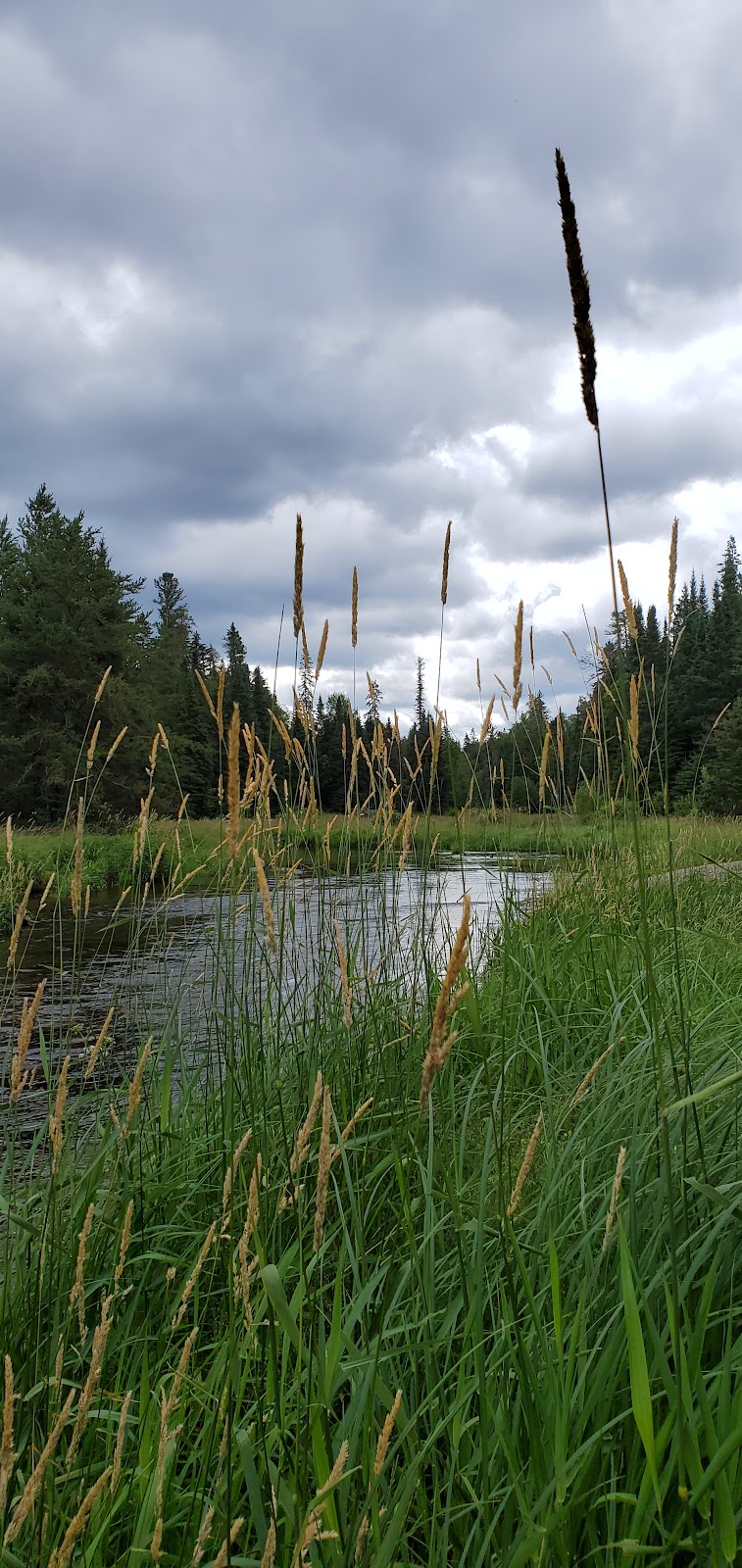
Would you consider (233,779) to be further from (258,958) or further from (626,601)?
(258,958)

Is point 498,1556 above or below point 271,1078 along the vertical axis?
below

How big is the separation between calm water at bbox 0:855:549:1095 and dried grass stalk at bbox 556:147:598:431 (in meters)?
1.23

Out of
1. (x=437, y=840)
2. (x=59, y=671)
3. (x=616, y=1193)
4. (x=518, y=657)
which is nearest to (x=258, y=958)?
(x=437, y=840)

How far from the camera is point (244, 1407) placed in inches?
54.1

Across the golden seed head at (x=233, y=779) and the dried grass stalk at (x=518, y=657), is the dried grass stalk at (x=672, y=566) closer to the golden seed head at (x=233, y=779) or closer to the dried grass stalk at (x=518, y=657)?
the dried grass stalk at (x=518, y=657)

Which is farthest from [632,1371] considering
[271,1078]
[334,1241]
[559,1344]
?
[271,1078]

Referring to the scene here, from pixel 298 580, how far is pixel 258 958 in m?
1.31

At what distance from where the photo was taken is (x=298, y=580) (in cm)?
203

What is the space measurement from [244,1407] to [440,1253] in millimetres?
480

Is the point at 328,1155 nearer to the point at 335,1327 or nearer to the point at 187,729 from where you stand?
the point at 335,1327

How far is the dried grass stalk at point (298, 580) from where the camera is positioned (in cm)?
194

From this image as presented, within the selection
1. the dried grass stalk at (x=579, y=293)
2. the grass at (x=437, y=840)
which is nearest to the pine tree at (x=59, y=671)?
the grass at (x=437, y=840)

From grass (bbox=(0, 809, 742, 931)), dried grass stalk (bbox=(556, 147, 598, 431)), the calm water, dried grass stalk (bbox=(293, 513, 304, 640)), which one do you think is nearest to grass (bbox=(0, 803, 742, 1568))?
the calm water

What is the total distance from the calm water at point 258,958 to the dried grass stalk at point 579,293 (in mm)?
1232
